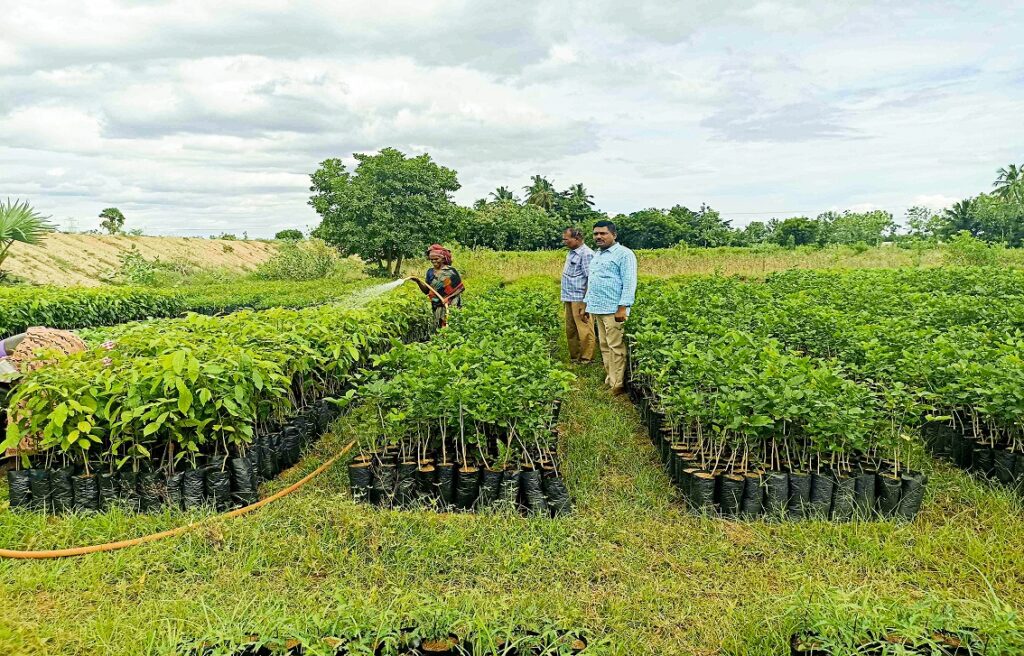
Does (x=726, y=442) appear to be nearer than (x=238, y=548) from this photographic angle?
No

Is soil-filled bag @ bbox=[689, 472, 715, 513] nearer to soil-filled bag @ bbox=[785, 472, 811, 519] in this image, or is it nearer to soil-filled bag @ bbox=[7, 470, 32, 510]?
soil-filled bag @ bbox=[785, 472, 811, 519]

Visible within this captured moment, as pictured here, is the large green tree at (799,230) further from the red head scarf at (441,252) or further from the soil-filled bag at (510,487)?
the soil-filled bag at (510,487)

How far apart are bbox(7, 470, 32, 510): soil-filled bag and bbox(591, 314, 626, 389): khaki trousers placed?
16.9 ft

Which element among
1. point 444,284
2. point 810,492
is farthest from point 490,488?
point 444,284

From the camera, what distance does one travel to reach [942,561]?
145 inches

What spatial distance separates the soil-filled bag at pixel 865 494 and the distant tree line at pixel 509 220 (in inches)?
968

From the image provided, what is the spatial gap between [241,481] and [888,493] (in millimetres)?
4032

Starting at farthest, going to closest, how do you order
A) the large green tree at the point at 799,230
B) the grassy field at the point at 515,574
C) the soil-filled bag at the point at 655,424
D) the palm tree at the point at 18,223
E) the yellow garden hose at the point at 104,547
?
1. the large green tree at the point at 799,230
2. the palm tree at the point at 18,223
3. the soil-filled bag at the point at 655,424
4. the yellow garden hose at the point at 104,547
5. the grassy field at the point at 515,574

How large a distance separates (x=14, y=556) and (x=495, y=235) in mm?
36375

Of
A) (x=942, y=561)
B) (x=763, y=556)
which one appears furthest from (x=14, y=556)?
(x=942, y=561)

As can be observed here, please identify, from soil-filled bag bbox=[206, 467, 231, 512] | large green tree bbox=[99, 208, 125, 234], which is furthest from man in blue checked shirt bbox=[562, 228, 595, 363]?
large green tree bbox=[99, 208, 125, 234]

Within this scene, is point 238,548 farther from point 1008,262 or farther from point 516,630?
point 1008,262

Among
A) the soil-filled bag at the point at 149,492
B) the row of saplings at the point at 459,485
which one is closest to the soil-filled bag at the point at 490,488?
the row of saplings at the point at 459,485

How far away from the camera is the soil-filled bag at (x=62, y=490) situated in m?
4.28
